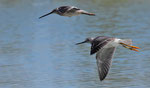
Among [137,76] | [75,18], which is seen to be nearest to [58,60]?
[137,76]

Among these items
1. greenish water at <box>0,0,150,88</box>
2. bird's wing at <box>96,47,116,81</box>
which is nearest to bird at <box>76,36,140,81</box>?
bird's wing at <box>96,47,116,81</box>

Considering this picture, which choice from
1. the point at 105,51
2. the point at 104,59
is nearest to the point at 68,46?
the point at 105,51

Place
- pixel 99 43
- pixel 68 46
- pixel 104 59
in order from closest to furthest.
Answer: pixel 99 43 < pixel 104 59 < pixel 68 46

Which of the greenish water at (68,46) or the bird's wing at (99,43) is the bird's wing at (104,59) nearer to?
the bird's wing at (99,43)

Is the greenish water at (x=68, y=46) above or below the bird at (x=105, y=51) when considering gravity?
below

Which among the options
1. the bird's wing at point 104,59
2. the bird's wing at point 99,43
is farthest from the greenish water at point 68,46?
the bird's wing at point 99,43

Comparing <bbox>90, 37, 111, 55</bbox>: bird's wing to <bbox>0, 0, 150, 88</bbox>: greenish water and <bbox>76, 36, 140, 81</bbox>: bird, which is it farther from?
<bbox>0, 0, 150, 88</bbox>: greenish water

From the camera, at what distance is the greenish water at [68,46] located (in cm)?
1045

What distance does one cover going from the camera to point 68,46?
1417 centimetres

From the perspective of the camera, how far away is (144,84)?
9828 mm

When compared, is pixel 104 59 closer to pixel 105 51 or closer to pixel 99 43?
pixel 105 51

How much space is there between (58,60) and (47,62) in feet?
1.06

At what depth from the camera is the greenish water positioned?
34.3 ft

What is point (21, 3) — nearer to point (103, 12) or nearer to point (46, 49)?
point (103, 12)
